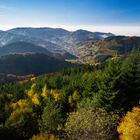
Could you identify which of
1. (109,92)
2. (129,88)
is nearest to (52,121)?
(109,92)

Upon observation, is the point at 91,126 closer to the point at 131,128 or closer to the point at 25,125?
the point at 131,128

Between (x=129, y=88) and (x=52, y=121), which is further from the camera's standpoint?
(x=52, y=121)

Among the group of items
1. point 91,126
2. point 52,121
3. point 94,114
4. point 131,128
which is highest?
point 94,114

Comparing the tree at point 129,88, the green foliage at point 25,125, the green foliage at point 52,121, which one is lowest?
the green foliage at point 25,125

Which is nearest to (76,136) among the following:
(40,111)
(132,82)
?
(132,82)

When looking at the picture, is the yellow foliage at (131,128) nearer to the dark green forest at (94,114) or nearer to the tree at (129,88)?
the dark green forest at (94,114)

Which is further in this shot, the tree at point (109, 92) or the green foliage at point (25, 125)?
the green foliage at point (25, 125)

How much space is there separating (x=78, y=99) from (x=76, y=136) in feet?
141

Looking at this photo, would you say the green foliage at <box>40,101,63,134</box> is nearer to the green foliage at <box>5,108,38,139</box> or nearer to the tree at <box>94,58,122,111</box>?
the green foliage at <box>5,108,38,139</box>

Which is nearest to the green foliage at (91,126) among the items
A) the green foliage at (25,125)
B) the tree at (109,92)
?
the tree at (109,92)

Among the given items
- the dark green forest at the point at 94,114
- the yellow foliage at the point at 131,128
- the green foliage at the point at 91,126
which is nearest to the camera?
the yellow foliage at the point at 131,128

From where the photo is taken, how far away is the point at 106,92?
74938mm

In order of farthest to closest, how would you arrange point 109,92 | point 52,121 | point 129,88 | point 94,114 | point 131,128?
point 52,121
point 129,88
point 109,92
point 94,114
point 131,128

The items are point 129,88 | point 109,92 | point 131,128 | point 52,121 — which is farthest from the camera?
point 52,121
